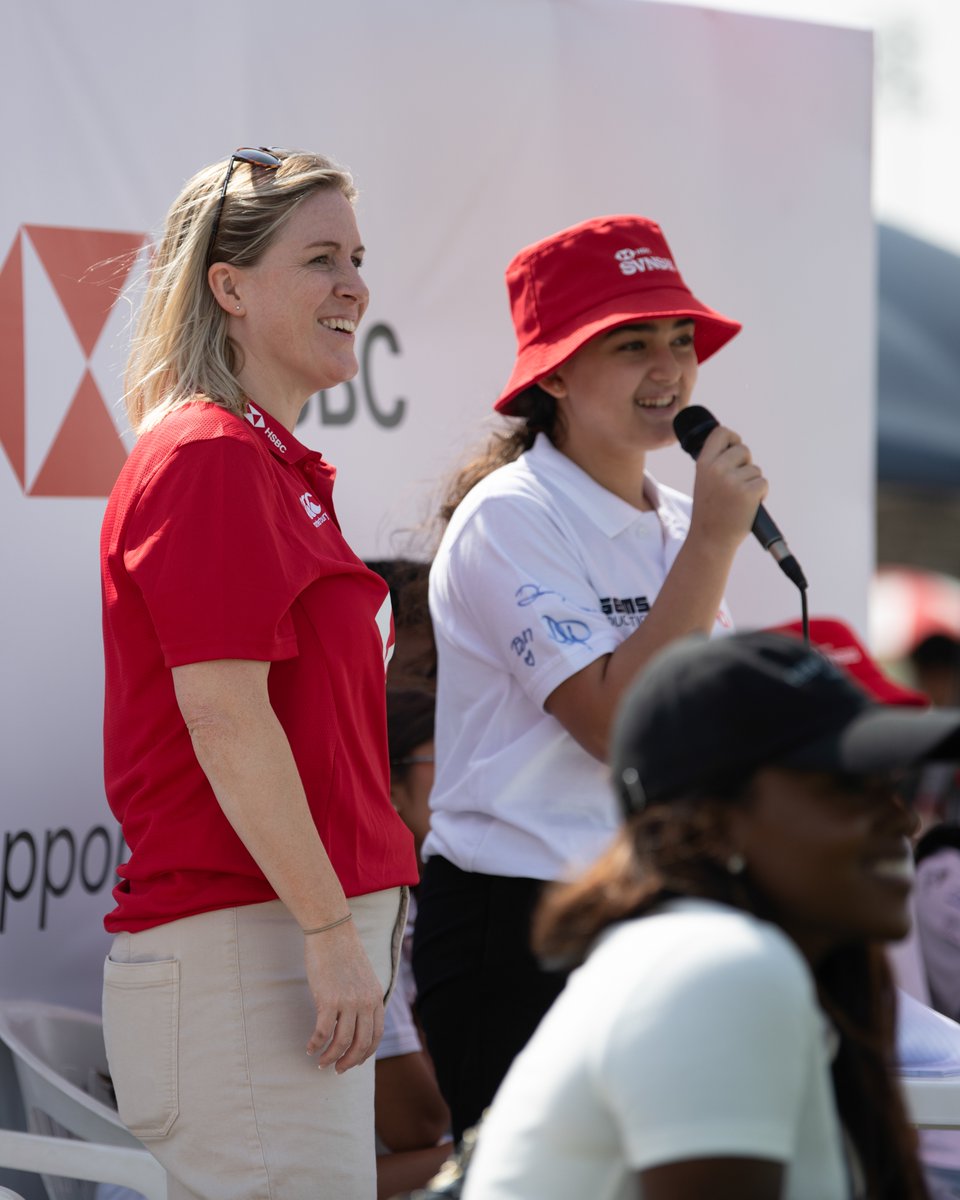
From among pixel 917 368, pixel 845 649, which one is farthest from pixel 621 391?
pixel 917 368

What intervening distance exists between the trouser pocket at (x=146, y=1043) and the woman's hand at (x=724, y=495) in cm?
92

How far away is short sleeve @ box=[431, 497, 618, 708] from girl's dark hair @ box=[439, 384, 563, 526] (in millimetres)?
267

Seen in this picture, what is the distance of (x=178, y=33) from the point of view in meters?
3.05

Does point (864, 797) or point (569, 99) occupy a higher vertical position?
point (569, 99)

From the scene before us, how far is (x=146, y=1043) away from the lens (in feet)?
5.99

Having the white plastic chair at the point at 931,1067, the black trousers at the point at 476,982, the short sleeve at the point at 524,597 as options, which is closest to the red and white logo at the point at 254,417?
the short sleeve at the point at 524,597

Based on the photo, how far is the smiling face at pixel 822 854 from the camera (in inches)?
46.1

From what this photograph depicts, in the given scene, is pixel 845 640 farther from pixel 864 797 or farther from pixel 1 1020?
pixel 864 797

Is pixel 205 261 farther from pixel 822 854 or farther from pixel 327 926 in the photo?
pixel 822 854

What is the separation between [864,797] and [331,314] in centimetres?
111

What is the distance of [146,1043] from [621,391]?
3.83 ft

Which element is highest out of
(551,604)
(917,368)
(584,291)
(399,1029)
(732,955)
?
(917,368)

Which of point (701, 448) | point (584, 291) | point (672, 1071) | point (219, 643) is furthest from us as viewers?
point (584, 291)

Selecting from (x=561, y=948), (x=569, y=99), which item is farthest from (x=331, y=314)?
(x=569, y=99)
